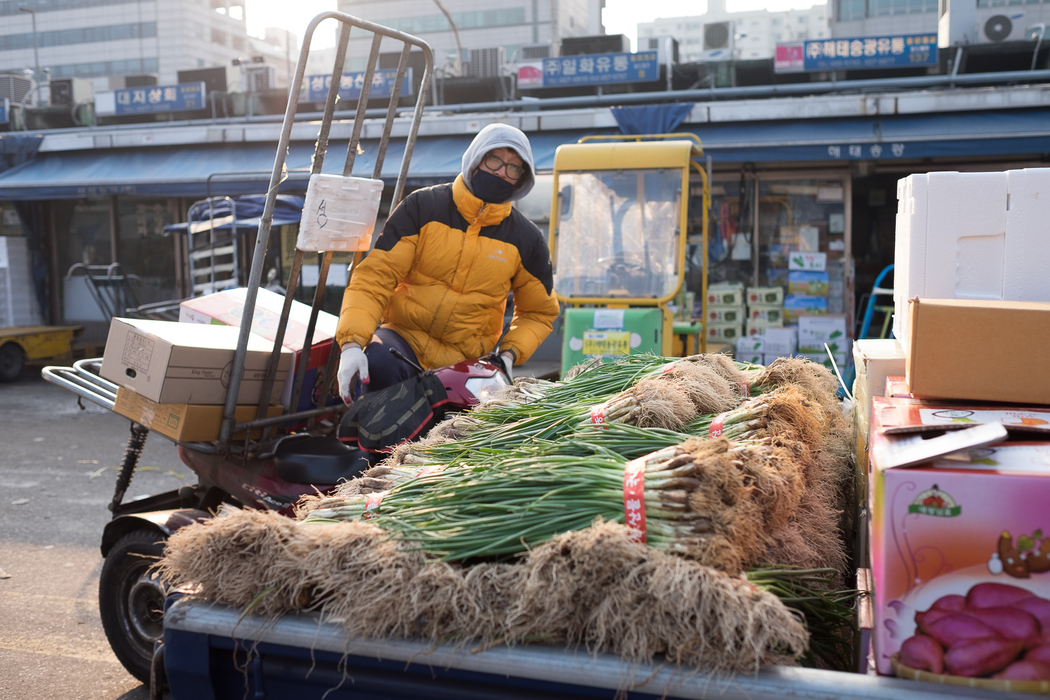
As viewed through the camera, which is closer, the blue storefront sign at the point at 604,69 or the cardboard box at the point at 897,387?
the cardboard box at the point at 897,387

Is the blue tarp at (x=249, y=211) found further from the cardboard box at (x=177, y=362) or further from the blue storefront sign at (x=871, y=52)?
the blue storefront sign at (x=871, y=52)

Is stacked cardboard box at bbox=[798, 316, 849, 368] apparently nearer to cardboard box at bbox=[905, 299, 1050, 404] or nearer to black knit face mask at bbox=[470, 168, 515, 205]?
black knit face mask at bbox=[470, 168, 515, 205]

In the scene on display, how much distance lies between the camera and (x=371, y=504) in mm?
2062

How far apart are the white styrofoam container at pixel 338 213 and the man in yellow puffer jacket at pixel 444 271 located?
0.48 ft

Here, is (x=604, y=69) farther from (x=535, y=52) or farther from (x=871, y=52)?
(x=535, y=52)

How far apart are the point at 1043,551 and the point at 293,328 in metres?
3.50

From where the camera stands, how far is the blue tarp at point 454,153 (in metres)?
9.62

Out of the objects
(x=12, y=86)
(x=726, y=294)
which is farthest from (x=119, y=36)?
(x=726, y=294)

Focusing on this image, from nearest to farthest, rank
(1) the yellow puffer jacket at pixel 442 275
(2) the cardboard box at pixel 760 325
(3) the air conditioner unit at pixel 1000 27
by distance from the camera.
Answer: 1. (1) the yellow puffer jacket at pixel 442 275
2. (2) the cardboard box at pixel 760 325
3. (3) the air conditioner unit at pixel 1000 27

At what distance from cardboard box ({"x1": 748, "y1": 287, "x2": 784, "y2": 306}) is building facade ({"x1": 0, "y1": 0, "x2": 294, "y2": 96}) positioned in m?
64.3

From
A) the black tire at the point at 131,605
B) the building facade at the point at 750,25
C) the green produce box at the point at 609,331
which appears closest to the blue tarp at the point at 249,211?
the green produce box at the point at 609,331

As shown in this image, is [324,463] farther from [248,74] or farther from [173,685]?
[248,74]

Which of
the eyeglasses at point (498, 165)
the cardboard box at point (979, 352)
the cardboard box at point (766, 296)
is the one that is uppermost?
the eyeglasses at point (498, 165)

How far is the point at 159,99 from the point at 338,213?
612 inches
